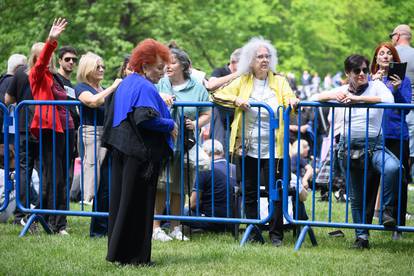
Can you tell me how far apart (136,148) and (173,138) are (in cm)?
69

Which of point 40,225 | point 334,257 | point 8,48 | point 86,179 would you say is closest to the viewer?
point 334,257

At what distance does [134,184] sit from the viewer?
25.3ft

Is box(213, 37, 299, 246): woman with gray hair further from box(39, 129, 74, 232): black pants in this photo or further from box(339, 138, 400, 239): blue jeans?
box(39, 129, 74, 232): black pants

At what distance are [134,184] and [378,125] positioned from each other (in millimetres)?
2653

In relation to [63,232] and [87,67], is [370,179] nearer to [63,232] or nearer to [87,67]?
[87,67]

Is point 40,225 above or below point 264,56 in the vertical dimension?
below

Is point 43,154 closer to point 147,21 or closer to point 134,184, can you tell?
point 134,184

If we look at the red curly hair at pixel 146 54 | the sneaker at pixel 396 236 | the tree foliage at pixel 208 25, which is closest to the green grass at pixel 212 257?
the sneaker at pixel 396 236

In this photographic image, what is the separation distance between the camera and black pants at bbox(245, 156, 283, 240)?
926cm

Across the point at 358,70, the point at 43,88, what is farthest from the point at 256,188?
the point at 43,88

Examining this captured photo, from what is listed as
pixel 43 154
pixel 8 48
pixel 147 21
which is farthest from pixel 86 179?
pixel 147 21

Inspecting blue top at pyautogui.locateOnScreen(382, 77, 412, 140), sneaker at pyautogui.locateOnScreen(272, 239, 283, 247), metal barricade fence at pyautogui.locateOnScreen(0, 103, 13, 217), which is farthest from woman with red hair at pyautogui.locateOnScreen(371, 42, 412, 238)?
metal barricade fence at pyautogui.locateOnScreen(0, 103, 13, 217)

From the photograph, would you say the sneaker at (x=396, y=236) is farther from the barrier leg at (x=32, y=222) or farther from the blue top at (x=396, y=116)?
the barrier leg at (x=32, y=222)

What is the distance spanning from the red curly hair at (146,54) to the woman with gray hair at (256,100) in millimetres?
1501
